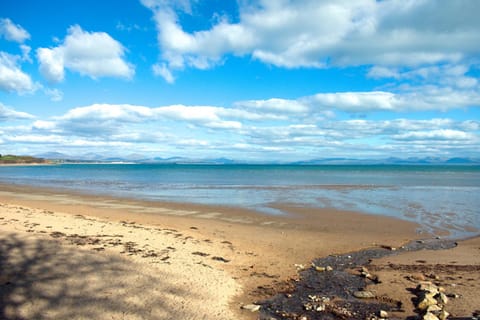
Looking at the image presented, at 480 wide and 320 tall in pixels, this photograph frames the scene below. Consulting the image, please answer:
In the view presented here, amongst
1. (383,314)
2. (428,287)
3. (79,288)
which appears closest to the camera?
(383,314)

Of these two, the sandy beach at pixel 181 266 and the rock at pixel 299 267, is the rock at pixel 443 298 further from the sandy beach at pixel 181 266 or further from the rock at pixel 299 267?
the rock at pixel 299 267

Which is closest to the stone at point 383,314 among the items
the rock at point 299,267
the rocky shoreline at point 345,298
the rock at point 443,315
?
the rocky shoreline at point 345,298

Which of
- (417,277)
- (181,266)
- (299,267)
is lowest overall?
(299,267)

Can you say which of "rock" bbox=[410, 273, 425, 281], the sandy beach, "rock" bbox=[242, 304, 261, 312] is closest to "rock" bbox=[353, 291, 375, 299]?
the sandy beach

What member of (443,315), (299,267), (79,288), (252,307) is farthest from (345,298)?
(79,288)

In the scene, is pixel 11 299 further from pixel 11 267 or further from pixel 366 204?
pixel 366 204

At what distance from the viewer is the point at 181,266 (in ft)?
27.6

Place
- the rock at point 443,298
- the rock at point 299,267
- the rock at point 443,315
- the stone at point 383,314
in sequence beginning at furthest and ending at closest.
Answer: the rock at point 299,267, the rock at point 443,298, the stone at point 383,314, the rock at point 443,315

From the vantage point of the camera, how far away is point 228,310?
6.33 m

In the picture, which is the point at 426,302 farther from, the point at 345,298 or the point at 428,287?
the point at 345,298

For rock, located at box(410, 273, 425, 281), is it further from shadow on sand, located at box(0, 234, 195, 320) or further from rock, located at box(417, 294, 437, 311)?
shadow on sand, located at box(0, 234, 195, 320)

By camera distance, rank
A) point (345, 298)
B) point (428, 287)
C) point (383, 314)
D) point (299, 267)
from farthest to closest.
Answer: point (299, 267) → point (428, 287) → point (345, 298) → point (383, 314)

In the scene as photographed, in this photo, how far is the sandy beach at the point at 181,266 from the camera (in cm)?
616

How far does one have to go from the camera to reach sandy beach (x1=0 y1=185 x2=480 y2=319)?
6.16 m
